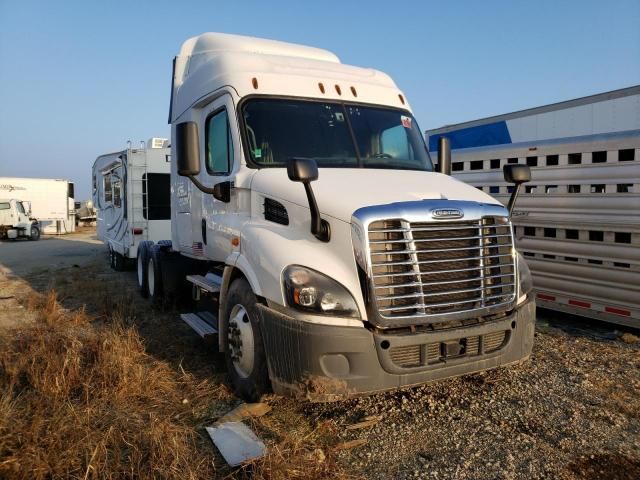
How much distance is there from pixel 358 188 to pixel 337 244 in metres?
0.56

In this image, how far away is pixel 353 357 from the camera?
135 inches

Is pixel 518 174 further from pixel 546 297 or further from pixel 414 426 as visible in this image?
pixel 546 297

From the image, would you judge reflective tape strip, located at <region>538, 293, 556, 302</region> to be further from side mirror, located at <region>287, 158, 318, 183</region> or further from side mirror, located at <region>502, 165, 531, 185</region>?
side mirror, located at <region>287, 158, 318, 183</region>

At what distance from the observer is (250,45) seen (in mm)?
5863

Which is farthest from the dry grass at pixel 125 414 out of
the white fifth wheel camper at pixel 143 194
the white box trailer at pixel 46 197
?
the white box trailer at pixel 46 197

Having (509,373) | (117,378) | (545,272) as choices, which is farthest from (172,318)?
(545,272)

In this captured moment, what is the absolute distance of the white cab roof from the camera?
492cm

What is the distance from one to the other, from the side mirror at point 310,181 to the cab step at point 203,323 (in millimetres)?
1692

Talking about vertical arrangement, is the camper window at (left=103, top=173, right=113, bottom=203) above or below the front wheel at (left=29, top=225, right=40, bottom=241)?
above

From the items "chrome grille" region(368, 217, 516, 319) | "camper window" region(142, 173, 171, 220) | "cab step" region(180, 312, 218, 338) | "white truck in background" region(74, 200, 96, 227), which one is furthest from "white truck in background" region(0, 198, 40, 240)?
"chrome grille" region(368, 217, 516, 319)

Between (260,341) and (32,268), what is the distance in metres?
12.4

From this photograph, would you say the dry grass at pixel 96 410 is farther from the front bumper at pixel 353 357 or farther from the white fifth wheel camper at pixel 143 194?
the white fifth wheel camper at pixel 143 194

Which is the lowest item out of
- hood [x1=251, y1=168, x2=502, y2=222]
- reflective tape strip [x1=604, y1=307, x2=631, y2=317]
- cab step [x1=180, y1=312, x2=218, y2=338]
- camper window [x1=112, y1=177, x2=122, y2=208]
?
reflective tape strip [x1=604, y1=307, x2=631, y2=317]

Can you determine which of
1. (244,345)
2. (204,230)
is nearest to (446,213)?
(244,345)
